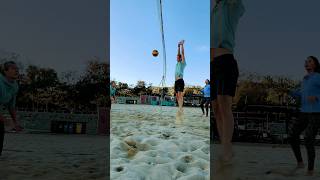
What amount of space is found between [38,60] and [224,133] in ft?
31.1

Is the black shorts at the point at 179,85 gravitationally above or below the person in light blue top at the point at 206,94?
above

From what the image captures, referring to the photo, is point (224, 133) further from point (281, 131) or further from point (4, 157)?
point (281, 131)

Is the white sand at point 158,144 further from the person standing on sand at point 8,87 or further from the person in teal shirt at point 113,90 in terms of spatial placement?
the person standing on sand at point 8,87

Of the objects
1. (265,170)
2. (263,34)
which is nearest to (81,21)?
(263,34)

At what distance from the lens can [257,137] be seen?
5.62m

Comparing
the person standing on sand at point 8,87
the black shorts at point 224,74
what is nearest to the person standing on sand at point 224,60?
the black shorts at point 224,74

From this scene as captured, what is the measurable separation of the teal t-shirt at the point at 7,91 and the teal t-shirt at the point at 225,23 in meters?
1.08

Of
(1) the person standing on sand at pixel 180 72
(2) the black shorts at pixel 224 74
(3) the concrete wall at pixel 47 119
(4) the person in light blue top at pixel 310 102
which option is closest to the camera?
(2) the black shorts at pixel 224 74

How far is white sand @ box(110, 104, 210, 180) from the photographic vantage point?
132 centimetres

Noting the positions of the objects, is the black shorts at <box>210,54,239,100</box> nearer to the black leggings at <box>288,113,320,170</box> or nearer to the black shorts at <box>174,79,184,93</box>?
the black shorts at <box>174,79,184,93</box>

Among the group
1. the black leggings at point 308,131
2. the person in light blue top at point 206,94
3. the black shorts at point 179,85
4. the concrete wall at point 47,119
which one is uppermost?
the black shorts at point 179,85

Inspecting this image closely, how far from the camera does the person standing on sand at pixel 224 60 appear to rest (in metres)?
1.17

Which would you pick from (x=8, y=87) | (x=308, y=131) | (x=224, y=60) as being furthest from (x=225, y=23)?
(x=308, y=131)

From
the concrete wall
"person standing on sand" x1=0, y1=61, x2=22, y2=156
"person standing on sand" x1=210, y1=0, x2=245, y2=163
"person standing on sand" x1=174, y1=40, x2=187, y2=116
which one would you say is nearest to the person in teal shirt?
"person standing on sand" x1=174, y1=40, x2=187, y2=116
